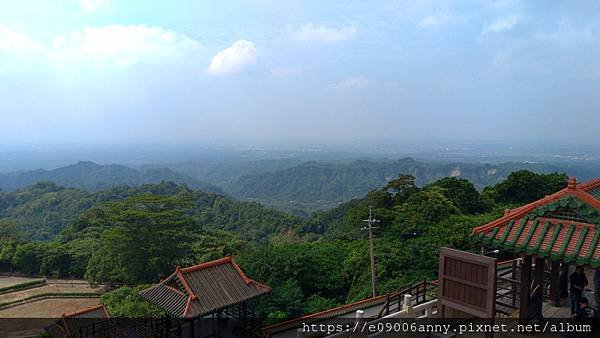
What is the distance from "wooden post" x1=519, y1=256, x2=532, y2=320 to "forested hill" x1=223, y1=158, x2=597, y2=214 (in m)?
133

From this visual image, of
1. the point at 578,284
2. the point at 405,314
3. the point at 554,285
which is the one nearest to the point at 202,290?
the point at 405,314

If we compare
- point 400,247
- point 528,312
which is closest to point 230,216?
point 400,247

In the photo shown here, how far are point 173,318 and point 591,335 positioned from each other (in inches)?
361

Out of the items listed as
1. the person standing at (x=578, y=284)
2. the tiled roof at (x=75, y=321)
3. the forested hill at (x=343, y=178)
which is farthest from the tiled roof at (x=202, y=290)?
the forested hill at (x=343, y=178)

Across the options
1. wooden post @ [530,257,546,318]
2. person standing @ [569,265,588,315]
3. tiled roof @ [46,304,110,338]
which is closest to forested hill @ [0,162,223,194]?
tiled roof @ [46,304,110,338]

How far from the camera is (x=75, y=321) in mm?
19125

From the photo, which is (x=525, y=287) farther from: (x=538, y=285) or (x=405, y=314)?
(x=405, y=314)

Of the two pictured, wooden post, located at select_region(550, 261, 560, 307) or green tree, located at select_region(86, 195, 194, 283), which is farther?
green tree, located at select_region(86, 195, 194, 283)

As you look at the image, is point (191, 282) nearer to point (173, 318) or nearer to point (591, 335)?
point (173, 318)

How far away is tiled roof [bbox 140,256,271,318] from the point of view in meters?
10.7

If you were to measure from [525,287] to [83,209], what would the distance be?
8396 cm

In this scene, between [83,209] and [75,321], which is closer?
[75,321]

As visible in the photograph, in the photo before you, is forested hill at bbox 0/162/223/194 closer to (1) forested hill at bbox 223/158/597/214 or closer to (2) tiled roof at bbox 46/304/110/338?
(1) forested hill at bbox 223/158/597/214

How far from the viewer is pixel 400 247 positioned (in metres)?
25.5
